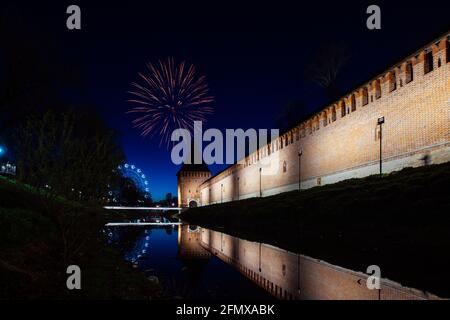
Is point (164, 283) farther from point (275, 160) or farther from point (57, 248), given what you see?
point (275, 160)

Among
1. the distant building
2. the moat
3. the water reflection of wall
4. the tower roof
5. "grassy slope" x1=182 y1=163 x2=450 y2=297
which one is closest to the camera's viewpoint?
the water reflection of wall

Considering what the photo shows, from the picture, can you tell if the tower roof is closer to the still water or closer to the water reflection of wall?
the still water

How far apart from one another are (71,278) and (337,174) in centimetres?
1864

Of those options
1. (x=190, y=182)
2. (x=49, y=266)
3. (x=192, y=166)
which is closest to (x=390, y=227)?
(x=49, y=266)

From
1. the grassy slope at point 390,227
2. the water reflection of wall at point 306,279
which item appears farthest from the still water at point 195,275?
the grassy slope at point 390,227

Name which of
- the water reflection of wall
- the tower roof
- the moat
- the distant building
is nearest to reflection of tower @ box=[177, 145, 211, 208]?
the tower roof

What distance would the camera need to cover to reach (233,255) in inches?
434

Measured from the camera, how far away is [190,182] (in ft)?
301

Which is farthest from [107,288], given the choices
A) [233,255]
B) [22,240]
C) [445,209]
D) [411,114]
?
[411,114]

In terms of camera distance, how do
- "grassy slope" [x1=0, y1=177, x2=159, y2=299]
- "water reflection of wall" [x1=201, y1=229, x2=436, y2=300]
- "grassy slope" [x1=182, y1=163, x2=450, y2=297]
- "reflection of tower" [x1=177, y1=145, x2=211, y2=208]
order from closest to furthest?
"grassy slope" [x1=0, y1=177, x2=159, y2=299]
"water reflection of wall" [x1=201, y1=229, x2=436, y2=300]
"grassy slope" [x1=182, y1=163, x2=450, y2=297]
"reflection of tower" [x1=177, y1=145, x2=211, y2=208]

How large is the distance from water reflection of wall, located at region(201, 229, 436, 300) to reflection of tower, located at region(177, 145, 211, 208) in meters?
79.8

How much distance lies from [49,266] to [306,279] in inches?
202

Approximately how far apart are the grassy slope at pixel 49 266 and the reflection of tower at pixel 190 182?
78.3 meters

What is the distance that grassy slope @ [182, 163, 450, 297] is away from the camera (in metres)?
7.30
